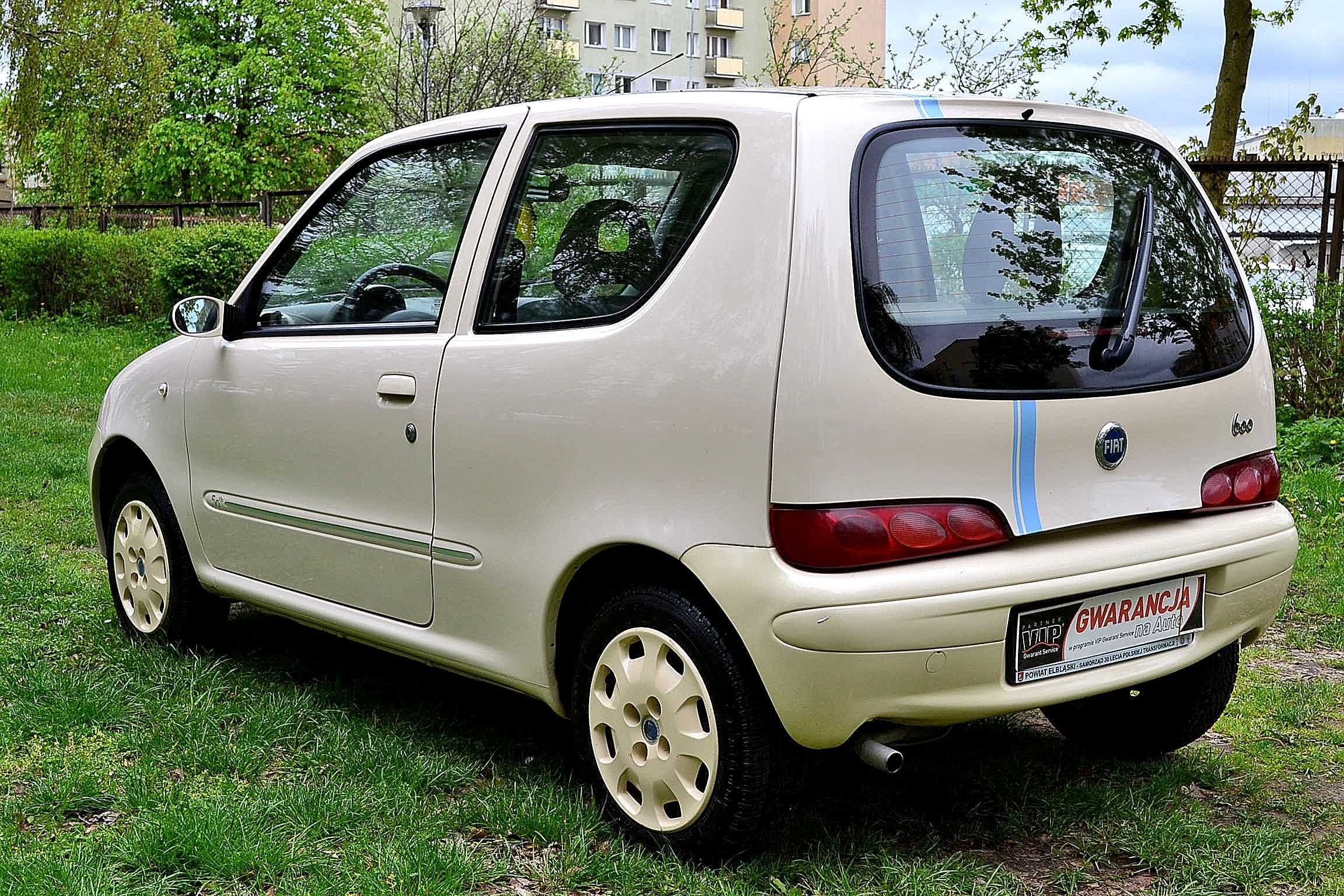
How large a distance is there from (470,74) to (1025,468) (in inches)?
1005

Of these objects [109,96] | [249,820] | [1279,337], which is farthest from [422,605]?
[109,96]

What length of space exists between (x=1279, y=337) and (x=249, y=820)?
282 inches

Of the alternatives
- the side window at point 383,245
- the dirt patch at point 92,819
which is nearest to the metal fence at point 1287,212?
the side window at point 383,245

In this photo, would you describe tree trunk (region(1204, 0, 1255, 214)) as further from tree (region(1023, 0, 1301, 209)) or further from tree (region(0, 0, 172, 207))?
tree (region(0, 0, 172, 207))

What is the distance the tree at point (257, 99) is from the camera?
3762 cm

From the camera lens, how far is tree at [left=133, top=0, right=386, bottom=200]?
37.6 meters

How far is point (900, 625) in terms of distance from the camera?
10.2ft

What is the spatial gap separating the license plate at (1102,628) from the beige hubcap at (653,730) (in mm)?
696

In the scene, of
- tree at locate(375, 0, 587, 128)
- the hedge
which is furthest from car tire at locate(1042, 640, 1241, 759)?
tree at locate(375, 0, 587, 128)

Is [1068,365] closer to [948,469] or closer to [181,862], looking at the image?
[948,469]

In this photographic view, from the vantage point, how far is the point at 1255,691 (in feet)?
16.3

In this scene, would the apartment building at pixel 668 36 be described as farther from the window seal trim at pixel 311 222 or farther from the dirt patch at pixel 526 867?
the dirt patch at pixel 526 867

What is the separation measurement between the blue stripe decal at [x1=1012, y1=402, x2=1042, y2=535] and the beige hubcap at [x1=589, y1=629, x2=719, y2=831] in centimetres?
79

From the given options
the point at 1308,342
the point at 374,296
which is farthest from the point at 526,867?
the point at 1308,342
